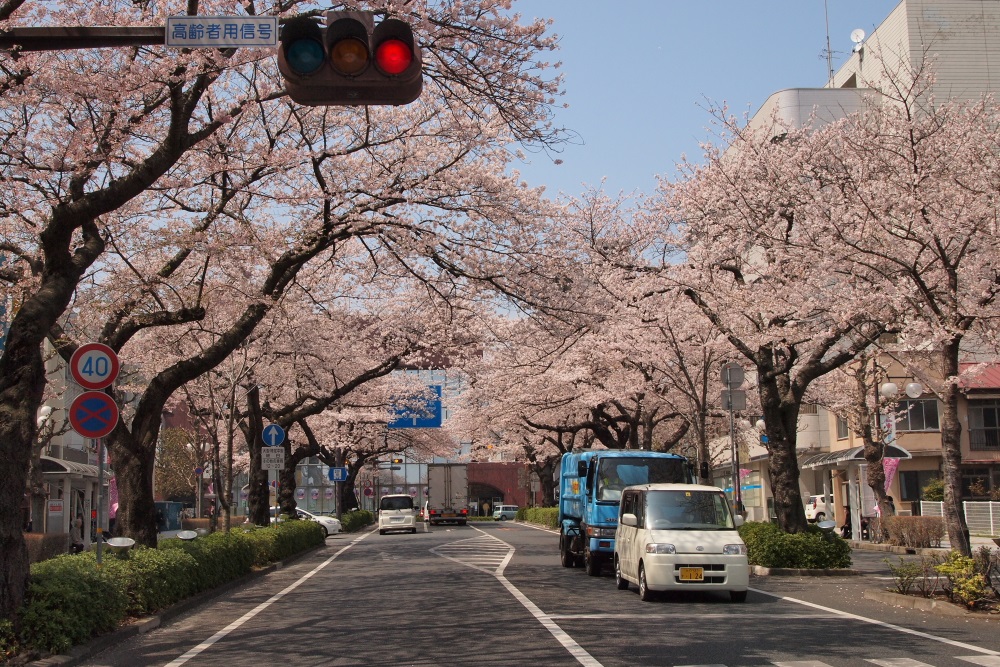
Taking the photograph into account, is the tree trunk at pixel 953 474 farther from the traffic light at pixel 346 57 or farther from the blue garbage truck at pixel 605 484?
the traffic light at pixel 346 57

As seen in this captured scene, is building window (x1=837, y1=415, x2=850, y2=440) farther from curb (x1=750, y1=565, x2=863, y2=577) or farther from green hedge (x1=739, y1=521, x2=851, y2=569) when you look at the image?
curb (x1=750, y1=565, x2=863, y2=577)

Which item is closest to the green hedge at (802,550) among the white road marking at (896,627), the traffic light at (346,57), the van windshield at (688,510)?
the white road marking at (896,627)

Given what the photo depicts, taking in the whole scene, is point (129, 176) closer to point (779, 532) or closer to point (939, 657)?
point (939, 657)

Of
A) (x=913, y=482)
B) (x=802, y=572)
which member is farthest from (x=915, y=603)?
(x=913, y=482)

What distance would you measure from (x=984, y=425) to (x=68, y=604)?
4013 cm

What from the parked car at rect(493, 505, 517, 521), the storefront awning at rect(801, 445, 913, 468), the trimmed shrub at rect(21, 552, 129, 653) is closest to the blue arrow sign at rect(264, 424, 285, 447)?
the trimmed shrub at rect(21, 552, 129, 653)

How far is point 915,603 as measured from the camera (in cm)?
1358

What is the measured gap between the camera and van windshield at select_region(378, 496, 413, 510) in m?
48.4

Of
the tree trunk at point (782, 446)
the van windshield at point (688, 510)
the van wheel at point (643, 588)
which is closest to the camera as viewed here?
the van wheel at point (643, 588)

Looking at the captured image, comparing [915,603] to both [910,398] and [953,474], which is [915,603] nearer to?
[953,474]

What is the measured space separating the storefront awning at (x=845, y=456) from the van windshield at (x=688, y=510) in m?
20.8

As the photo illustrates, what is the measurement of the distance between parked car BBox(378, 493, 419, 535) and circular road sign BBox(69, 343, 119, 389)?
37024 millimetres

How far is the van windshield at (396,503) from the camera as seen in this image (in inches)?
1907

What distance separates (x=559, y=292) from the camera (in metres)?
18.6
